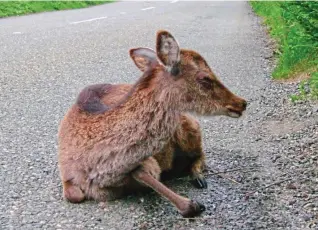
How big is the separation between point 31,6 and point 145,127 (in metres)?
18.8

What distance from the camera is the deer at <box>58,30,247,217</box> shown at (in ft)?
16.6

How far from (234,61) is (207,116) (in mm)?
7239

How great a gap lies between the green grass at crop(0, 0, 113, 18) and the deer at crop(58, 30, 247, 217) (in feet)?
53.0

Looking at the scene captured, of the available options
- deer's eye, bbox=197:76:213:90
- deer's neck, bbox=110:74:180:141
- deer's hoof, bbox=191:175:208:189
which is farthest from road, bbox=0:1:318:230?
deer's eye, bbox=197:76:213:90

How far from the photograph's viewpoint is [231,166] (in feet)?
20.4

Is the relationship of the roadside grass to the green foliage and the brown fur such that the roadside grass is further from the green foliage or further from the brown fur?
the brown fur

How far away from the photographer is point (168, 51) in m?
5.05

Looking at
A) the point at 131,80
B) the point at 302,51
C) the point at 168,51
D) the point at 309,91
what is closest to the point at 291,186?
the point at 168,51

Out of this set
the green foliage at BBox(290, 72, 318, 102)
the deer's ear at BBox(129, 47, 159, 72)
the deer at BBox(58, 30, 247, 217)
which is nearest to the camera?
the deer at BBox(58, 30, 247, 217)

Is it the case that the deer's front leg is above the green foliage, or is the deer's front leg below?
above

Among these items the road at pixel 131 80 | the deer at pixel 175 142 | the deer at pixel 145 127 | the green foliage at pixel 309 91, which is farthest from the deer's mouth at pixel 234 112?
the green foliage at pixel 309 91

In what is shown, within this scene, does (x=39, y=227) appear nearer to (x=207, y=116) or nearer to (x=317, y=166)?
(x=207, y=116)

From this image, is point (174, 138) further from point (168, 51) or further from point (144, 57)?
point (168, 51)

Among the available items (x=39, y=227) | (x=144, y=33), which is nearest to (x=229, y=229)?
(x=39, y=227)
